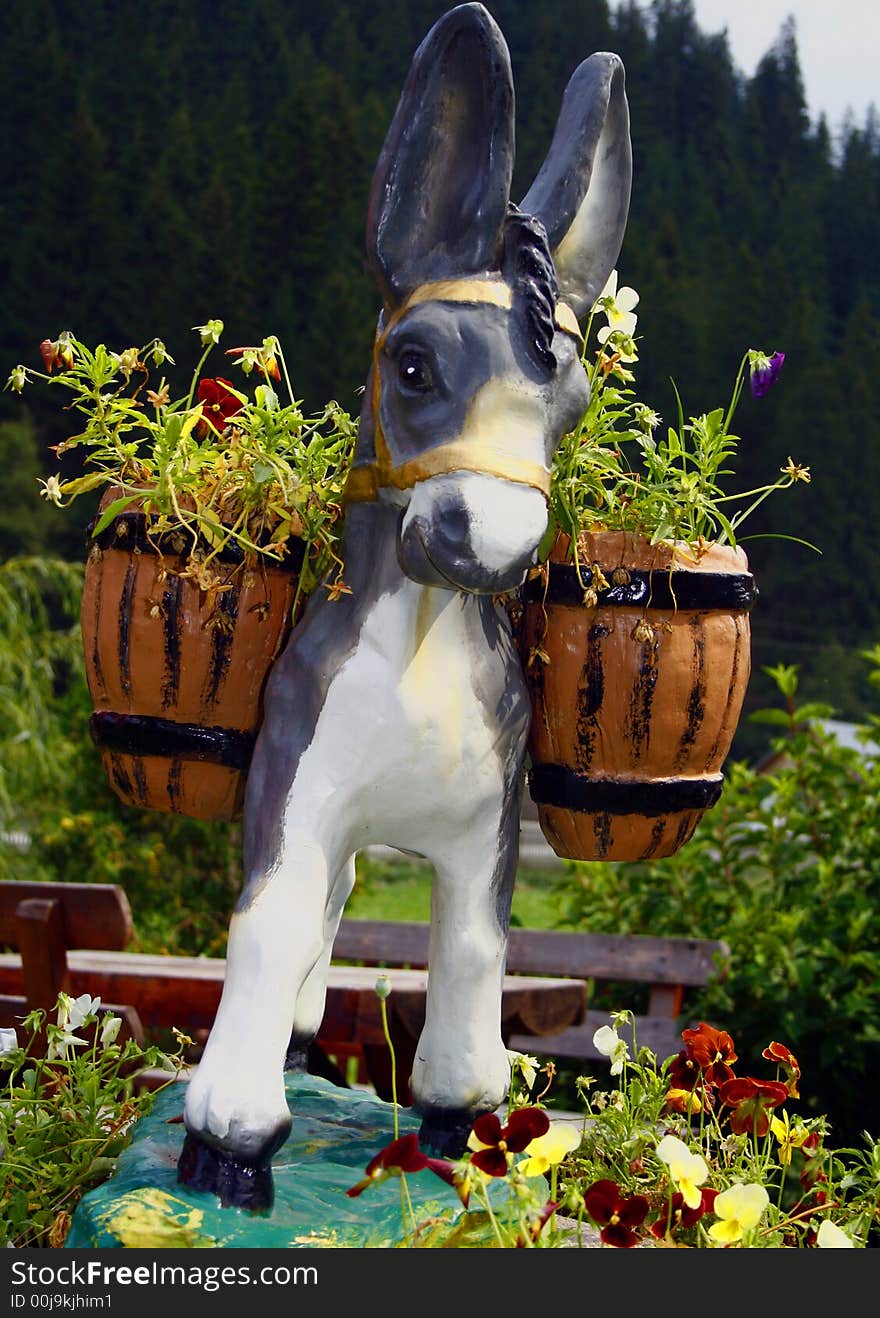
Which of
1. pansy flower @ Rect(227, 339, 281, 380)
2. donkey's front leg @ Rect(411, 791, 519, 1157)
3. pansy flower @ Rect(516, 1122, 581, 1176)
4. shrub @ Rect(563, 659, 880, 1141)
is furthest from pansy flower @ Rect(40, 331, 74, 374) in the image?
shrub @ Rect(563, 659, 880, 1141)

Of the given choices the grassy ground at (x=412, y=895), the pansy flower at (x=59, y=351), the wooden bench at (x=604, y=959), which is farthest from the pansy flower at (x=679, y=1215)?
the grassy ground at (x=412, y=895)

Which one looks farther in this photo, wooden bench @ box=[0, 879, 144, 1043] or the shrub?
the shrub

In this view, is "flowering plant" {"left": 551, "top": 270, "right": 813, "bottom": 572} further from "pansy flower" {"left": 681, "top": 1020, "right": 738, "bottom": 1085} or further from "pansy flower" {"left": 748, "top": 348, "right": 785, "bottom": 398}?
"pansy flower" {"left": 681, "top": 1020, "right": 738, "bottom": 1085}

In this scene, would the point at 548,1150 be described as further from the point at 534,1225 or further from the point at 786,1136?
the point at 786,1136

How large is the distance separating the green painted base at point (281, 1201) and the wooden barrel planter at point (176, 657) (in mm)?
349

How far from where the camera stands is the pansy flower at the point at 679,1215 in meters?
1.22

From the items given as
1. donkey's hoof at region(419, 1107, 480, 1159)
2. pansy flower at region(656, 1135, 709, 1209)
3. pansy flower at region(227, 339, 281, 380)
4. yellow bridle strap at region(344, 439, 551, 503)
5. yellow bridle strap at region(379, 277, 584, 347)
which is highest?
yellow bridle strap at region(379, 277, 584, 347)

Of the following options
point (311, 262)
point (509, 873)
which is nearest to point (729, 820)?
point (509, 873)

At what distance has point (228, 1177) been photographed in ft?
4.00

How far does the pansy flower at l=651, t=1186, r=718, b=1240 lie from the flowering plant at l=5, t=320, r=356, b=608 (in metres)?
0.66

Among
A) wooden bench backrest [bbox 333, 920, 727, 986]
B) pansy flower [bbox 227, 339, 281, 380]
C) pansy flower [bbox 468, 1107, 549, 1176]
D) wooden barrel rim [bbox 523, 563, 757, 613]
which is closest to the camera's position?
pansy flower [bbox 468, 1107, 549, 1176]

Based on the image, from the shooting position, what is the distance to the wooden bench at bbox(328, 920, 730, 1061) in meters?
2.79

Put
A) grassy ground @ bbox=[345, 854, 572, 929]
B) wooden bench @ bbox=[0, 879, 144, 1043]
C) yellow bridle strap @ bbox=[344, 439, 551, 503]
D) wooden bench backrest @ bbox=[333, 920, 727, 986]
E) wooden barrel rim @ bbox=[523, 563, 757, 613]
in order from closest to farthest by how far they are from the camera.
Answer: yellow bridle strap @ bbox=[344, 439, 551, 503] < wooden barrel rim @ bbox=[523, 563, 757, 613] < wooden bench @ bbox=[0, 879, 144, 1043] < wooden bench backrest @ bbox=[333, 920, 727, 986] < grassy ground @ bbox=[345, 854, 572, 929]

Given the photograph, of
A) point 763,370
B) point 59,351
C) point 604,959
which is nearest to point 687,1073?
point 763,370
